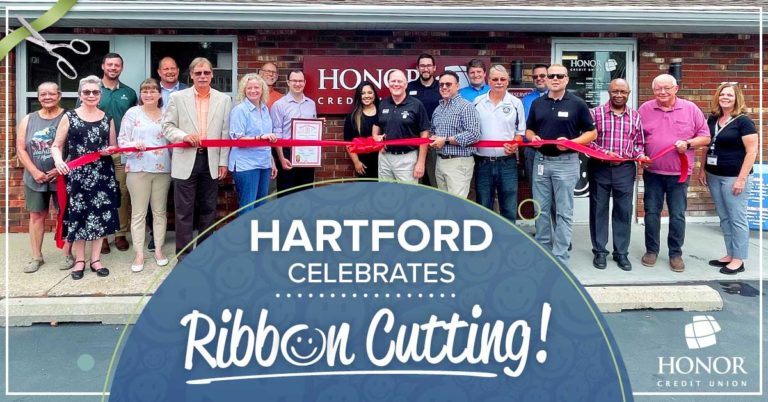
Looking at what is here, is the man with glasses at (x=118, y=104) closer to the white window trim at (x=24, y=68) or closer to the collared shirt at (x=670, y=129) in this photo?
the white window trim at (x=24, y=68)

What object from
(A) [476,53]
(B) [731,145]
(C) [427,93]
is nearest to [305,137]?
(C) [427,93]

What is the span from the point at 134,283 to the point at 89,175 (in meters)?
0.98

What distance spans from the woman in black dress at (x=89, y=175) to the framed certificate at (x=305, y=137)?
1575mm

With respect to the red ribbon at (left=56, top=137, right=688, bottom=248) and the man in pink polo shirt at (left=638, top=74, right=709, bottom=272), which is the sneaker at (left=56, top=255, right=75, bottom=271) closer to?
the red ribbon at (left=56, top=137, right=688, bottom=248)

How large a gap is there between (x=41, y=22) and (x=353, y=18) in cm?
444

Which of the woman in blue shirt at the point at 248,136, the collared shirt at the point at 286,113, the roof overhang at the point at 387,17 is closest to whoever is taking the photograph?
the woman in blue shirt at the point at 248,136

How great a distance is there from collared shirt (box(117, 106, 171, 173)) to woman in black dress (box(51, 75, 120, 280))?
15 centimetres

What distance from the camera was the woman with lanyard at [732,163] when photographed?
559 centimetres

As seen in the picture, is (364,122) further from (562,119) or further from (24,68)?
(24,68)

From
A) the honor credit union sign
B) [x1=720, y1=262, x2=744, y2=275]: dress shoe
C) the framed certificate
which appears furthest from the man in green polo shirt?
[x1=720, y1=262, x2=744, y2=275]: dress shoe

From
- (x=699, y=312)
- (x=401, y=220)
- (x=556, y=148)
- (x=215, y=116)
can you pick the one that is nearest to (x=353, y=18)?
(x=215, y=116)

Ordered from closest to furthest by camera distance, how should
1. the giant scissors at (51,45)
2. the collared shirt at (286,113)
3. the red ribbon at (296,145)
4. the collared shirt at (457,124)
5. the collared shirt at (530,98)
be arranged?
the giant scissors at (51,45)
the red ribbon at (296,145)
the collared shirt at (457,124)
the collared shirt at (286,113)
the collared shirt at (530,98)

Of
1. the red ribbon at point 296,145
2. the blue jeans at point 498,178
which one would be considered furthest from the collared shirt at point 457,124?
the blue jeans at point 498,178

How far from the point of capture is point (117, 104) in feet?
19.6
